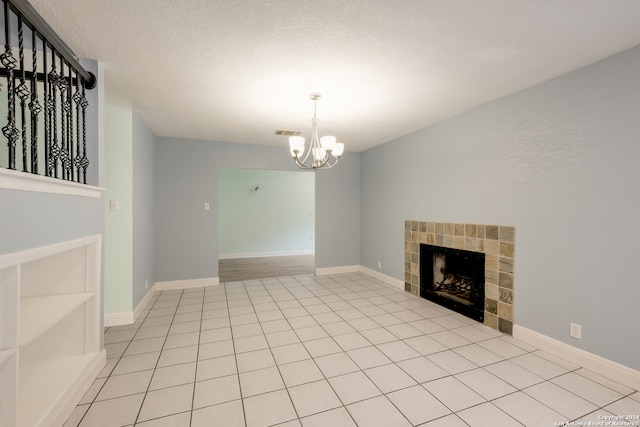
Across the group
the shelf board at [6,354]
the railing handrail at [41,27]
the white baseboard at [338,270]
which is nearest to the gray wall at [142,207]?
the railing handrail at [41,27]

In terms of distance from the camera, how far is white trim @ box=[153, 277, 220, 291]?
4.46 meters

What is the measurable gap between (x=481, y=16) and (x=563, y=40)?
0.74 metres

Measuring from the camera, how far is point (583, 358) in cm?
228

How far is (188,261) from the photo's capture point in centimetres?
461

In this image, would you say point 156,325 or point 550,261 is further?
point 156,325

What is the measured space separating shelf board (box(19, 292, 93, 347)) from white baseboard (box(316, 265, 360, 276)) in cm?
382

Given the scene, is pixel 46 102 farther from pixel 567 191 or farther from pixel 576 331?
pixel 576 331

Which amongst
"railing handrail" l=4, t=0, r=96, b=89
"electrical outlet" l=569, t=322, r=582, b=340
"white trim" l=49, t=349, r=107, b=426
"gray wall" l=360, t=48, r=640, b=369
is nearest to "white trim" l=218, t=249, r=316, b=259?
"gray wall" l=360, t=48, r=640, b=369

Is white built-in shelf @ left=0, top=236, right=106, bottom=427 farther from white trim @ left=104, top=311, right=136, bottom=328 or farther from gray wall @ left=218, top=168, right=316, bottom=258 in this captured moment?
gray wall @ left=218, top=168, right=316, bottom=258

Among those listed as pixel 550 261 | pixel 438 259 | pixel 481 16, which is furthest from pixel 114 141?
pixel 550 261

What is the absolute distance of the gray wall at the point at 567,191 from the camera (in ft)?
6.72

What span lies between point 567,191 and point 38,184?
147 inches

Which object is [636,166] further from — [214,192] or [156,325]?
[214,192]

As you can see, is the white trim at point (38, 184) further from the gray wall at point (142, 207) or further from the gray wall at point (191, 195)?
the gray wall at point (191, 195)
